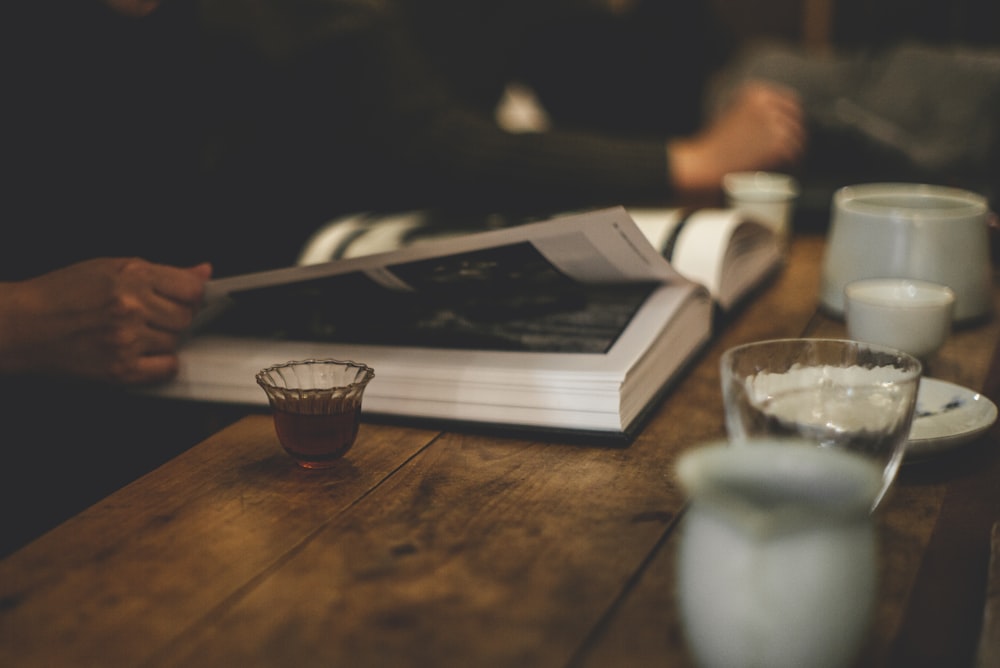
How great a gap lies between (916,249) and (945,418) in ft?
0.99

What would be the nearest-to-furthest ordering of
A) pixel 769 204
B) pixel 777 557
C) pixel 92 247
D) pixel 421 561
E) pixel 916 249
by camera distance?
pixel 777 557
pixel 421 561
pixel 916 249
pixel 92 247
pixel 769 204

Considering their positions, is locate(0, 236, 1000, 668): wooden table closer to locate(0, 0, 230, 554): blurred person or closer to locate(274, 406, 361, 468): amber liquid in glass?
locate(274, 406, 361, 468): amber liquid in glass

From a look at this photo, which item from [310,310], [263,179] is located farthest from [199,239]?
[310,310]

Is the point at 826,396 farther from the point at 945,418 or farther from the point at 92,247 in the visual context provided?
the point at 92,247

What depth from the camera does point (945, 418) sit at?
68 centimetres

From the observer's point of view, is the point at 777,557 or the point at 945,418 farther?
the point at 945,418

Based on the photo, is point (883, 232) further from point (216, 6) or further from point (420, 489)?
point (216, 6)

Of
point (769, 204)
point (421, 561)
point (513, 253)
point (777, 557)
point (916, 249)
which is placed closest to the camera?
point (777, 557)

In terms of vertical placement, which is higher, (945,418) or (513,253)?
(513,253)

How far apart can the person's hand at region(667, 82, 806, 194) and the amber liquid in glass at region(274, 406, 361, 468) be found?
42.8 inches

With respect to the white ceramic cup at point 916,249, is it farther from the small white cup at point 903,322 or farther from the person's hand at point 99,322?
the person's hand at point 99,322

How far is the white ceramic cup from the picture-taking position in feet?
3.02

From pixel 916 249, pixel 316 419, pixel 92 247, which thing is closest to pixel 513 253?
pixel 316 419

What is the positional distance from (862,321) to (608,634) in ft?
1.56
